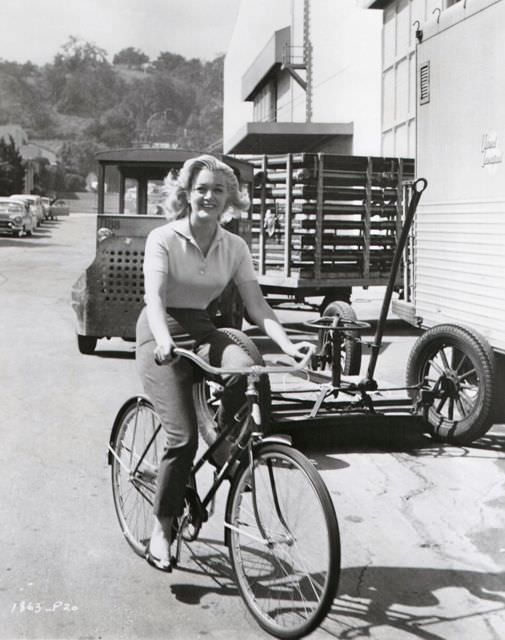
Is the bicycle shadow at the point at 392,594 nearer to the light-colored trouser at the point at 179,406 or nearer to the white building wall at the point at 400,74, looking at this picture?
the light-colored trouser at the point at 179,406

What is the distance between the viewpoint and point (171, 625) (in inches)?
152

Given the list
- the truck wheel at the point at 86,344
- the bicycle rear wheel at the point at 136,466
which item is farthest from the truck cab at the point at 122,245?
the bicycle rear wheel at the point at 136,466

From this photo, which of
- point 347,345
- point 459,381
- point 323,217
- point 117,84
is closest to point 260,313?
point 459,381

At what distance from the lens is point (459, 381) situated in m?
7.13

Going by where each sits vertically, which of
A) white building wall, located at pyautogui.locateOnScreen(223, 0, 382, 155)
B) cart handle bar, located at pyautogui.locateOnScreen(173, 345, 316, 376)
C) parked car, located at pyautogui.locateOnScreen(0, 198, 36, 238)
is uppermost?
white building wall, located at pyautogui.locateOnScreen(223, 0, 382, 155)

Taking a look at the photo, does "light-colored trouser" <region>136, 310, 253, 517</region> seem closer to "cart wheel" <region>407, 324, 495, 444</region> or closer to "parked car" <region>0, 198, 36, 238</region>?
"cart wheel" <region>407, 324, 495, 444</region>

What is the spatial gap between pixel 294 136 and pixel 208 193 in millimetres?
25485

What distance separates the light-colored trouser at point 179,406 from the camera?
403 centimetres

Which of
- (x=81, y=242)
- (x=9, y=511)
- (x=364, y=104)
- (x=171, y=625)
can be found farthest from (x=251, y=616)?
(x=81, y=242)

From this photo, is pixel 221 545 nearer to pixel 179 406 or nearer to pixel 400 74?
pixel 179 406

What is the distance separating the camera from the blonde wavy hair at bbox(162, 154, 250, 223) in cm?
429

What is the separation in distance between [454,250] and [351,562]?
3.85 m

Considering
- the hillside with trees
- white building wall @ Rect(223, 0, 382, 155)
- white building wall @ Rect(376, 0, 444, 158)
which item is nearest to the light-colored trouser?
the hillside with trees

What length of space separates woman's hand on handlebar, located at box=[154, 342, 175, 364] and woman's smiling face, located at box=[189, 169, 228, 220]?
0.68 metres
